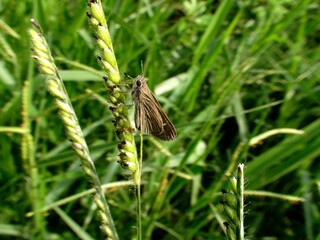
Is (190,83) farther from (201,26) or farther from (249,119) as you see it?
(201,26)

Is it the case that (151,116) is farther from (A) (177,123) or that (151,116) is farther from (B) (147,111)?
(A) (177,123)

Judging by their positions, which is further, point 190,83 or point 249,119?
point 249,119

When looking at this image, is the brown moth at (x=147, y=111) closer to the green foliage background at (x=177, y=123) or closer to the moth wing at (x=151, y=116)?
the moth wing at (x=151, y=116)

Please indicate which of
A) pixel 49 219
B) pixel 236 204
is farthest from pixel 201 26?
pixel 236 204

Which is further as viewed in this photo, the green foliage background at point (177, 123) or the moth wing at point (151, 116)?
the green foliage background at point (177, 123)

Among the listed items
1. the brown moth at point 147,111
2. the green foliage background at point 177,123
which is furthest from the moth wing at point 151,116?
the green foliage background at point 177,123

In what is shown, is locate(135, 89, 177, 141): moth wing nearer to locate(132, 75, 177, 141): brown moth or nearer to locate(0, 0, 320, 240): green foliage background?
locate(132, 75, 177, 141): brown moth
